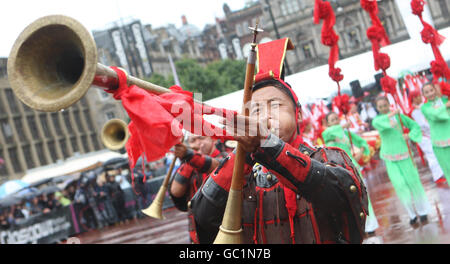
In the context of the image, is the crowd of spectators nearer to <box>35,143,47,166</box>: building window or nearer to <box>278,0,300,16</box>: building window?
<box>35,143,47,166</box>: building window

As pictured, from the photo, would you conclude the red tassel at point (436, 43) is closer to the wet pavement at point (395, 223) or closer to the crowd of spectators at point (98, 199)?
the wet pavement at point (395, 223)

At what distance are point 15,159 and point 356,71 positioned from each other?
40266mm

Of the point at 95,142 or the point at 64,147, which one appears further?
the point at 95,142

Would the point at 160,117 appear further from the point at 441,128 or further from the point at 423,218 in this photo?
the point at 441,128

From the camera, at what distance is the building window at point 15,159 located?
47.5 metres

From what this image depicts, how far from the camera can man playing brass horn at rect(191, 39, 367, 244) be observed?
7.06 feet

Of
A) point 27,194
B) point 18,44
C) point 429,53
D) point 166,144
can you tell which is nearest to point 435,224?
point 166,144

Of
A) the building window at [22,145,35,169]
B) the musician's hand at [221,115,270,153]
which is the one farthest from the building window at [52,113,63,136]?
the musician's hand at [221,115,270,153]

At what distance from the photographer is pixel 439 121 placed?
7613 millimetres

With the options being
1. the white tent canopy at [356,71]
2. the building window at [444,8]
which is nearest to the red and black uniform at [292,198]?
the white tent canopy at [356,71]

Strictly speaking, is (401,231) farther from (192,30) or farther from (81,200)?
(192,30)

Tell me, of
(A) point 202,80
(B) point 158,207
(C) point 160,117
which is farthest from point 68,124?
(C) point 160,117

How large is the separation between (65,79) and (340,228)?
1479mm

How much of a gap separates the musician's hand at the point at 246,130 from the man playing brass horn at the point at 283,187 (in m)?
0.03
